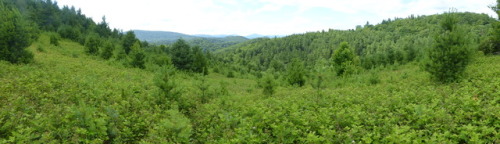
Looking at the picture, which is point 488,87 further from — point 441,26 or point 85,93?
point 85,93

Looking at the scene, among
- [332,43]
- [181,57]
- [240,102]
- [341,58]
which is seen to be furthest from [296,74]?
[332,43]

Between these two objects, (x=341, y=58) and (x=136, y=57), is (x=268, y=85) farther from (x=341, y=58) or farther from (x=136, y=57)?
(x=136, y=57)

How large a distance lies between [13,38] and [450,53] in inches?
1194

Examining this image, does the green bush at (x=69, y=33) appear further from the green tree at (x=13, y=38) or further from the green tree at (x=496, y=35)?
the green tree at (x=496, y=35)

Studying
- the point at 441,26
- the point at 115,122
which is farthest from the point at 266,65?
the point at 115,122

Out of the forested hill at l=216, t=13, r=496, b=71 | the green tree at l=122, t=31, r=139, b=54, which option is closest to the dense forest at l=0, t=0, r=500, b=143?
the green tree at l=122, t=31, r=139, b=54

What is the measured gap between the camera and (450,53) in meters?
14.0

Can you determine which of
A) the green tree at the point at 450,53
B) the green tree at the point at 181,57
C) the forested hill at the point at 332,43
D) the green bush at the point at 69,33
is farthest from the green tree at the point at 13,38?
the forested hill at the point at 332,43

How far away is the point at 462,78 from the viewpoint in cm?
→ 1407

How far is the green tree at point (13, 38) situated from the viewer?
17.1 metres

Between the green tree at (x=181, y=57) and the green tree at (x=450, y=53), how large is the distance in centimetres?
2969

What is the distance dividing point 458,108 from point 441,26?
418 inches

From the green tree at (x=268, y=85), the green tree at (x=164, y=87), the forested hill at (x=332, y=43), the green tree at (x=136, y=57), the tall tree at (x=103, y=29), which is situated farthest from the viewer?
the forested hill at (x=332, y=43)

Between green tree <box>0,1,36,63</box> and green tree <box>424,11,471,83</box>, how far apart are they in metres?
29.3
